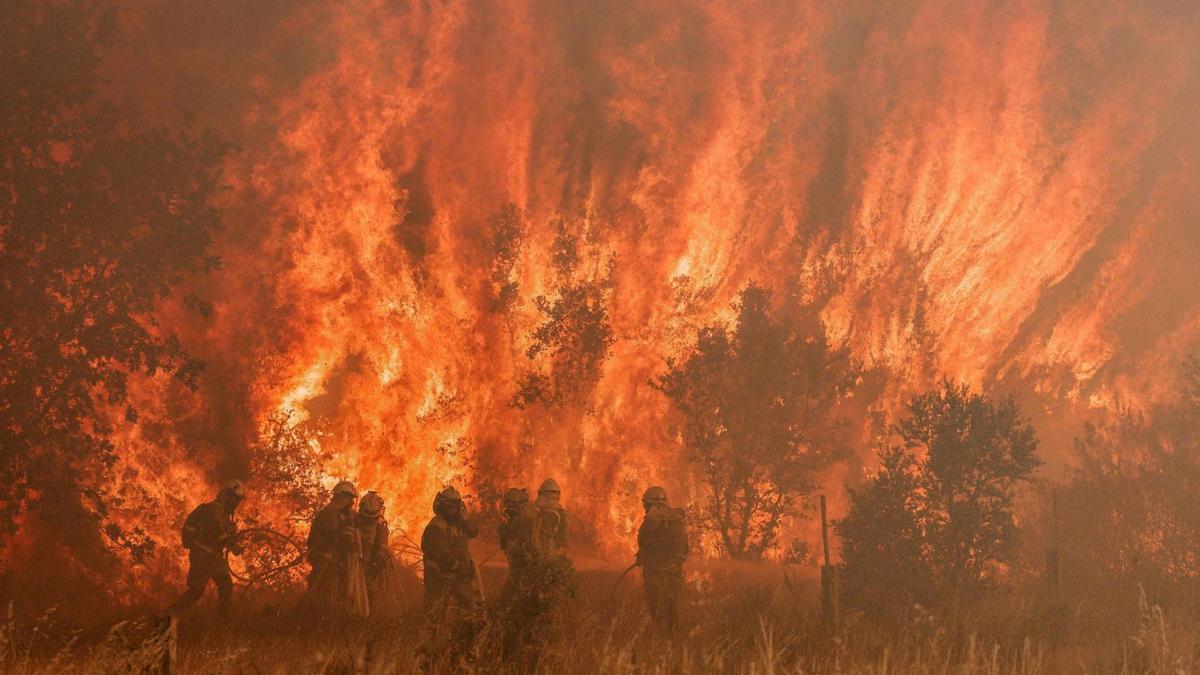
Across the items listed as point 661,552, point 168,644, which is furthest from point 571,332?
point 168,644

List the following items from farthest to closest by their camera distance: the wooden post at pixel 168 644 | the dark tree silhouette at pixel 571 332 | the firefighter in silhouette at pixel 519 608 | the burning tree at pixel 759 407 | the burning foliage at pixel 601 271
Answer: the dark tree silhouette at pixel 571 332 → the burning tree at pixel 759 407 → the burning foliage at pixel 601 271 → the firefighter in silhouette at pixel 519 608 → the wooden post at pixel 168 644

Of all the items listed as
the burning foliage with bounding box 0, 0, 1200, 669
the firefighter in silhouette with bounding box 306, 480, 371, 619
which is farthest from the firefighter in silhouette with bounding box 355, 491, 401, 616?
the burning foliage with bounding box 0, 0, 1200, 669

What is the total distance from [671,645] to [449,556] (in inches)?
161

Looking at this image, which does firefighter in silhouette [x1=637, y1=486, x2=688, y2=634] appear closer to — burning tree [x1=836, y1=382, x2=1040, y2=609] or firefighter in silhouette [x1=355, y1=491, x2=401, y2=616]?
firefighter in silhouette [x1=355, y1=491, x2=401, y2=616]

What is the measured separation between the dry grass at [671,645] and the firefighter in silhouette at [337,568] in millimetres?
572

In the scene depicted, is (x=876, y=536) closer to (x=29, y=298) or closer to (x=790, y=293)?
(x=29, y=298)

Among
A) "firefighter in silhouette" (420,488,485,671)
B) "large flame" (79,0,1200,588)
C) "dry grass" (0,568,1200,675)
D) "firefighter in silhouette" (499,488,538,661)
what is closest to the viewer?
"dry grass" (0,568,1200,675)

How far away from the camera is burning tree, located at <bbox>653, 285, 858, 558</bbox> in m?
29.7

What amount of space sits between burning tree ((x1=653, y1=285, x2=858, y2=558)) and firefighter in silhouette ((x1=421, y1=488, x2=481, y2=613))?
705 inches

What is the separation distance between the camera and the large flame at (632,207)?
29953 mm

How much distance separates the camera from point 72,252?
22250 millimetres

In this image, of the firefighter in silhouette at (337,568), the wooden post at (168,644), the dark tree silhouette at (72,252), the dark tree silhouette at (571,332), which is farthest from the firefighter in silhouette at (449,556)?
the dark tree silhouette at (571,332)

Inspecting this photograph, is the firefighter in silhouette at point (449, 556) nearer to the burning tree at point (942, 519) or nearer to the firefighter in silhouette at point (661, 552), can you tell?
the firefighter in silhouette at point (661, 552)

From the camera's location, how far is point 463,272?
34438 millimetres
